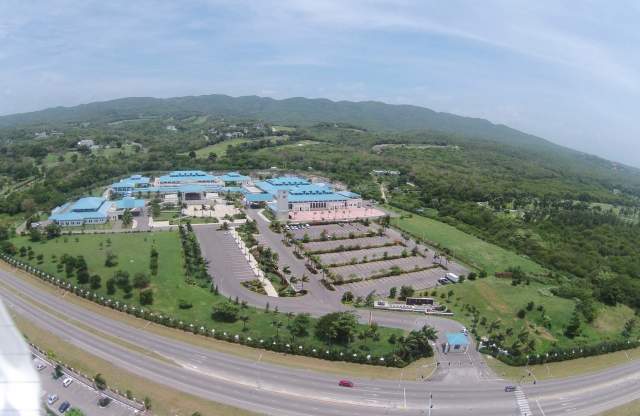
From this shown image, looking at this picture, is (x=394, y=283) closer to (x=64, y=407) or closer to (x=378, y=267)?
(x=378, y=267)

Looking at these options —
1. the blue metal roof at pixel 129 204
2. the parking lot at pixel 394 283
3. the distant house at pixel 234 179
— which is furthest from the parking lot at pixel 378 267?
the distant house at pixel 234 179

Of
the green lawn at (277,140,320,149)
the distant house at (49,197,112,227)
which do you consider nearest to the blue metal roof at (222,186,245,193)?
the distant house at (49,197,112,227)

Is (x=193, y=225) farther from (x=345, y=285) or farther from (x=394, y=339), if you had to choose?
(x=394, y=339)

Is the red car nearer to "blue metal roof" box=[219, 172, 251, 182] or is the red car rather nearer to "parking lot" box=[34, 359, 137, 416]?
"parking lot" box=[34, 359, 137, 416]

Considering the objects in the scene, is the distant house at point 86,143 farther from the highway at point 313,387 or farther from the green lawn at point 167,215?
the highway at point 313,387

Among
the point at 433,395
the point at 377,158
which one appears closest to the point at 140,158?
the point at 377,158
